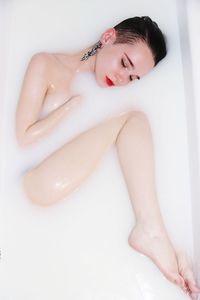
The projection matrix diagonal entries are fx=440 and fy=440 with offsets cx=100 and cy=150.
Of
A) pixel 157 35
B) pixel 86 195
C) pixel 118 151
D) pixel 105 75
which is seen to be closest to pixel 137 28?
pixel 157 35

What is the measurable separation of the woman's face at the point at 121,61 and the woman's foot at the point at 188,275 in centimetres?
59

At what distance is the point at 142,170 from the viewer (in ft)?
4.27

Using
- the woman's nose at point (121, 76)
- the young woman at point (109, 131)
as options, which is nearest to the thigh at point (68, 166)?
the young woman at point (109, 131)

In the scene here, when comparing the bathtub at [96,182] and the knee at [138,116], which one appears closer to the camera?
the bathtub at [96,182]

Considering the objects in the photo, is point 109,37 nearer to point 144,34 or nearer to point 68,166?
point 144,34

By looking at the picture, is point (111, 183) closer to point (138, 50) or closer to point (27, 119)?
point (27, 119)

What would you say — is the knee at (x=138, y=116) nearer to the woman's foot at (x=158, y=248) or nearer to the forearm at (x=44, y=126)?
the forearm at (x=44, y=126)

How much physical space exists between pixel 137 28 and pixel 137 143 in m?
0.40

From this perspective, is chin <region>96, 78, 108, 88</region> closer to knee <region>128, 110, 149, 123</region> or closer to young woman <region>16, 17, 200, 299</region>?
young woman <region>16, 17, 200, 299</region>

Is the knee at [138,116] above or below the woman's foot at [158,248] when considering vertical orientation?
above

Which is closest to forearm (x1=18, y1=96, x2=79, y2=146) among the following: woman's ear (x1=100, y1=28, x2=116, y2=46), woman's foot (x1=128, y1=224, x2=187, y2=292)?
woman's ear (x1=100, y1=28, x2=116, y2=46)

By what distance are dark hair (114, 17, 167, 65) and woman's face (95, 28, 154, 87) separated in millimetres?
20

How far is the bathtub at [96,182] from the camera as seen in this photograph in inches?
49.1

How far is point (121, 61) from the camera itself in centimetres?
142
